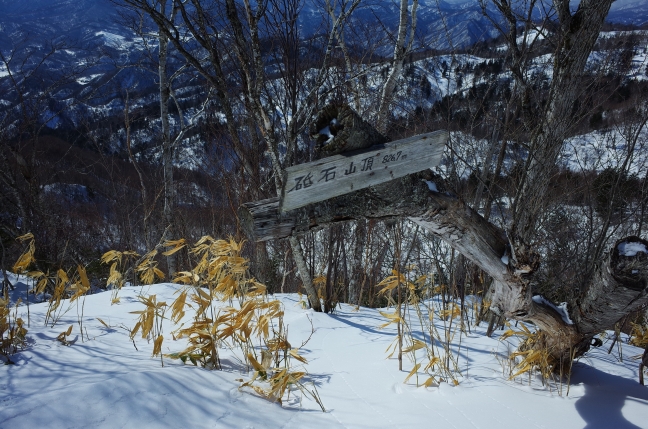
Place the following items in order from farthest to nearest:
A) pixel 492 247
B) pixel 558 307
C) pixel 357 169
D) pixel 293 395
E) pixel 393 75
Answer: pixel 393 75
pixel 558 307
pixel 293 395
pixel 492 247
pixel 357 169

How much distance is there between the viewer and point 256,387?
1.59 metres

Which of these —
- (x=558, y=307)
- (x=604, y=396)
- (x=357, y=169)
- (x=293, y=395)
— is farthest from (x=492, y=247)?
(x=293, y=395)

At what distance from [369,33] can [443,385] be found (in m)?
4.72

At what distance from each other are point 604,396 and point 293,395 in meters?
1.50

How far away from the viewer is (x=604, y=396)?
1.75m

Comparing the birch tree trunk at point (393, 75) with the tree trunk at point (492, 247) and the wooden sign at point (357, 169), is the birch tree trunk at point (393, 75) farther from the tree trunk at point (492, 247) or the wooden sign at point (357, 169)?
the wooden sign at point (357, 169)

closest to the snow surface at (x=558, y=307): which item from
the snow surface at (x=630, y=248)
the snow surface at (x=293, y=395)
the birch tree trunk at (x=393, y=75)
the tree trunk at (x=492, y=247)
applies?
the tree trunk at (x=492, y=247)

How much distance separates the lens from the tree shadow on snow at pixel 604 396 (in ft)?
5.10

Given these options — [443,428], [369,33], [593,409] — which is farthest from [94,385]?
[369,33]

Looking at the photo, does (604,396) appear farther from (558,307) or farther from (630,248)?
(630,248)

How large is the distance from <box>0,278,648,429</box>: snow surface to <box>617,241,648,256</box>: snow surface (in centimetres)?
75

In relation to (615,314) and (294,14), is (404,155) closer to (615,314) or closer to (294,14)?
(615,314)

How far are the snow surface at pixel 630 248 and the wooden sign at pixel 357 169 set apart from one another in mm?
809

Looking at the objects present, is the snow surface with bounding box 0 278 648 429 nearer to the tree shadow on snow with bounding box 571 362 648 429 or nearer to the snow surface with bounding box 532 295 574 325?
the tree shadow on snow with bounding box 571 362 648 429
